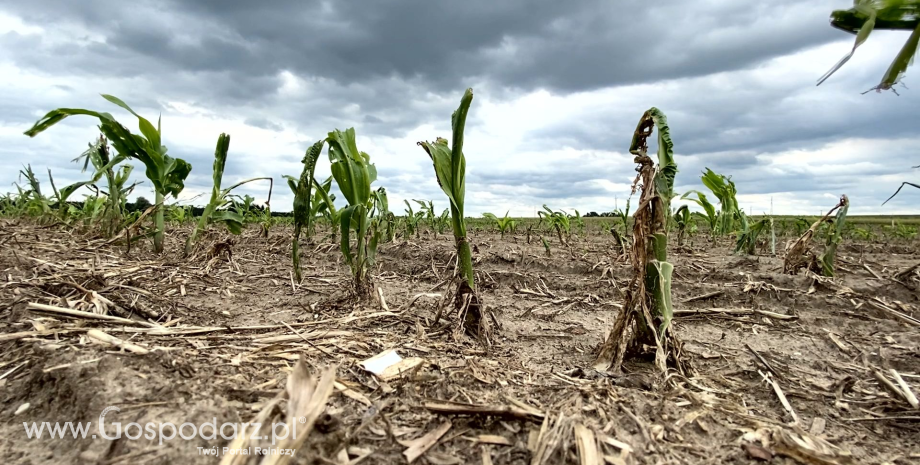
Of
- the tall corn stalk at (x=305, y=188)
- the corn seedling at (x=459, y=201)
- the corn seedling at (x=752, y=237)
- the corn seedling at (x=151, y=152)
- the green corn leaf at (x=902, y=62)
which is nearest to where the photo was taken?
the green corn leaf at (x=902, y=62)

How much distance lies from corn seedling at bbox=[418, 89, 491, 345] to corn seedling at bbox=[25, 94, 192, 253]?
9.12 feet

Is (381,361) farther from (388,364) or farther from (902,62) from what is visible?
(902,62)

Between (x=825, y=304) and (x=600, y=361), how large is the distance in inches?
85.9

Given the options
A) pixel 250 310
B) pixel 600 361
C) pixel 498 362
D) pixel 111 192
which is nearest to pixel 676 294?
pixel 600 361

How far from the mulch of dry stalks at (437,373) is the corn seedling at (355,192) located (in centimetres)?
18

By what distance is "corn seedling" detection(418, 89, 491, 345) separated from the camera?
2287 mm

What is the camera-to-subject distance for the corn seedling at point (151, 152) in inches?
143

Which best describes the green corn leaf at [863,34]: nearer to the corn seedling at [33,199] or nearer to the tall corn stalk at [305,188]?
the tall corn stalk at [305,188]

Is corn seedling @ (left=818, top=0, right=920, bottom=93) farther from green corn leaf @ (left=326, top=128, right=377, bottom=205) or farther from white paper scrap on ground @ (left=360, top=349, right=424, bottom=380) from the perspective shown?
green corn leaf @ (left=326, top=128, right=377, bottom=205)

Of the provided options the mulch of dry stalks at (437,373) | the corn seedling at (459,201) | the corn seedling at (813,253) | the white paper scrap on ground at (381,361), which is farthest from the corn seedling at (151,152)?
the corn seedling at (813,253)

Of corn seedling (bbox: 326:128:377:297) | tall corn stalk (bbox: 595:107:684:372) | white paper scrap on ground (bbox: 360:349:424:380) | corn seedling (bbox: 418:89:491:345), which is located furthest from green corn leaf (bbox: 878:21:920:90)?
corn seedling (bbox: 326:128:377:297)

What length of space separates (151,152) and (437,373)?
3.44 metres

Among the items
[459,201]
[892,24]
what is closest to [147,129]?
[459,201]

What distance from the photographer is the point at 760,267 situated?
14.3 ft
